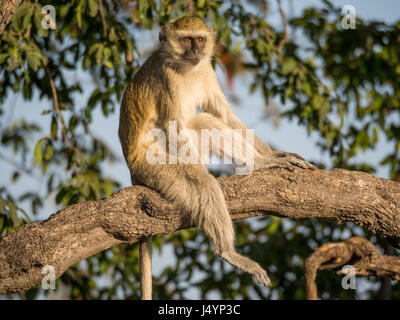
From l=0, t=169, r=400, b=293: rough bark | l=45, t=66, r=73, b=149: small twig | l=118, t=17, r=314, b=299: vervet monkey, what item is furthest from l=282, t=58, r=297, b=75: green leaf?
l=45, t=66, r=73, b=149: small twig

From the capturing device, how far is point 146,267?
456 cm

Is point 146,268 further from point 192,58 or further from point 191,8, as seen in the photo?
point 191,8

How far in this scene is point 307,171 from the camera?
4.38 meters

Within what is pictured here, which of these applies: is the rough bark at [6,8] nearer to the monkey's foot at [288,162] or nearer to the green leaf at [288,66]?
the monkey's foot at [288,162]

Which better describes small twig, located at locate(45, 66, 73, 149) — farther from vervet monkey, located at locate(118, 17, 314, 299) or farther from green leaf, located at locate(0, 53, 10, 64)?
vervet monkey, located at locate(118, 17, 314, 299)

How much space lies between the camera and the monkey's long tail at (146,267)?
14.7ft

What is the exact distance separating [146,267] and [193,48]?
1999mm

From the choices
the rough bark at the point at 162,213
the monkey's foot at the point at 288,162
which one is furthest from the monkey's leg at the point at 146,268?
the monkey's foot at the point at 288,162

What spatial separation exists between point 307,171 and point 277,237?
2.47 meters

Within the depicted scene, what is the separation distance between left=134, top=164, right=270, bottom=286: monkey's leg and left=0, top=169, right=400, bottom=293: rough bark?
0.09 metres
